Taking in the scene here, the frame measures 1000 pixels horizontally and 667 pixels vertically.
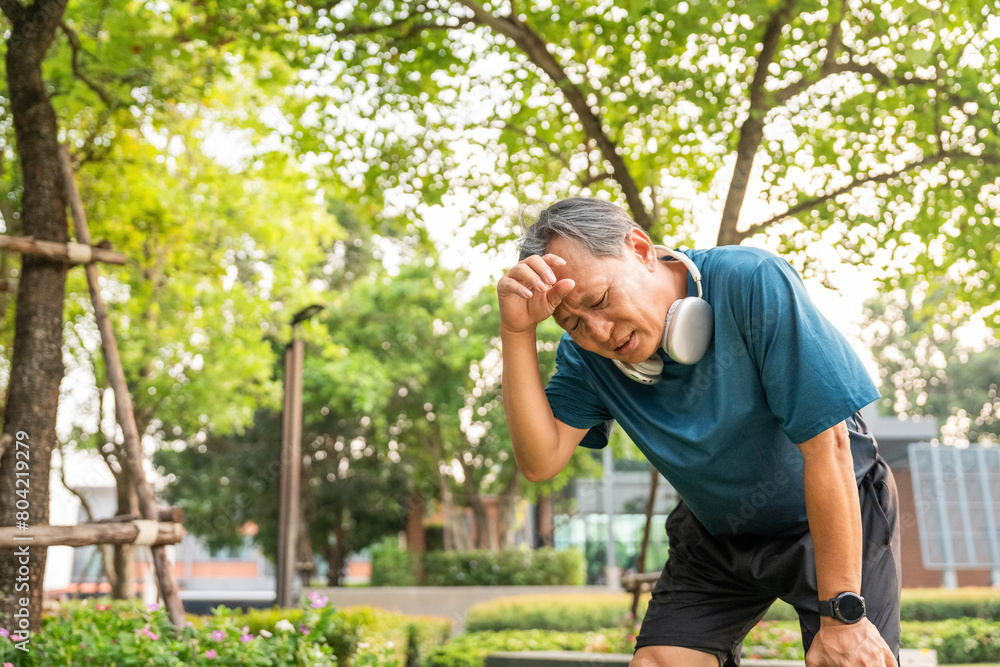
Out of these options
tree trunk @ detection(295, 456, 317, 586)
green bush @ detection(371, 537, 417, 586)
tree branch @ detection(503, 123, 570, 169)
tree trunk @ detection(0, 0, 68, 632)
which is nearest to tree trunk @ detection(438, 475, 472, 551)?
green bush @ detection(371, 537, 417, 586)

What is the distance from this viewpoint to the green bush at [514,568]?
21000 millimetres

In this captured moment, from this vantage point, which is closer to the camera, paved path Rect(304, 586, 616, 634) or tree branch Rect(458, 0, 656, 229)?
tree branch Rect(458, 0, 656, 229)

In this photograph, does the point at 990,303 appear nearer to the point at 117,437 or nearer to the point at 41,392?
the point at 41,392

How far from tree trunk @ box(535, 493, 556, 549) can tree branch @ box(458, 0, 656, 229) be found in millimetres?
21479

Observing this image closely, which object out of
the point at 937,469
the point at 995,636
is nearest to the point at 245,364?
the point at 995,636

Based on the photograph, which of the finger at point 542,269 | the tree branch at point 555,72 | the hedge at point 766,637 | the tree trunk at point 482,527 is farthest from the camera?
the tree trunk at point 482,527

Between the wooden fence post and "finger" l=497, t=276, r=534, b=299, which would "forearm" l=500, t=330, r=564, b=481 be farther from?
the wooden fence post

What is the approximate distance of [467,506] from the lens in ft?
78.4

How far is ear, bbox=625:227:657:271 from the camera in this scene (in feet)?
6.63

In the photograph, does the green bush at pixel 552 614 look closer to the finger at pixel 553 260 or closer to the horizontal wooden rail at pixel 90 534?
the horizontal wooden rail at pixel 90 534

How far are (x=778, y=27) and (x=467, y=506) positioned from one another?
64.8 feet

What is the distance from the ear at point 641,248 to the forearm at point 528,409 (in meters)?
0.34

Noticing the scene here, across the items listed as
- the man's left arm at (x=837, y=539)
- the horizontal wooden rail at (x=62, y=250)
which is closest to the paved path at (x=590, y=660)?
the man's left arm at (x=837, y=539)

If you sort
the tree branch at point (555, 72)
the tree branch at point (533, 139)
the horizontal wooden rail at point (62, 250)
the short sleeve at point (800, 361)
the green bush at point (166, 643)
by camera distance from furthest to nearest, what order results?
the tree branch at point (533, 139) → the tree branch at point (555, 72) → the horizontal wooden rail at point (62, 250) → the green bush at point (166, 643) → the short sleeve at point (800, 361)
